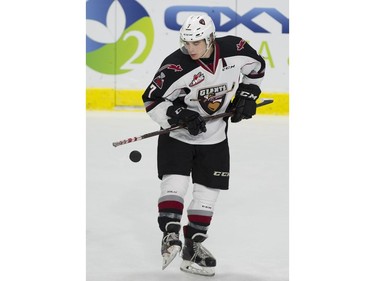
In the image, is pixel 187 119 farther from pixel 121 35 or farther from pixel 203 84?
pixel 121 35

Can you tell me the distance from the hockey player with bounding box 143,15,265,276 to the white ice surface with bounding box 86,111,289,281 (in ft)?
0.63

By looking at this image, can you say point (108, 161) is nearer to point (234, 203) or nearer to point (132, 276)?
point (234, 203)

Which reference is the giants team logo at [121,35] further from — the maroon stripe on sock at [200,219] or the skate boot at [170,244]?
the skate boot at [170,244]

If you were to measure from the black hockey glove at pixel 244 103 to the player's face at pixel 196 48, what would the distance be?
11.7 inches

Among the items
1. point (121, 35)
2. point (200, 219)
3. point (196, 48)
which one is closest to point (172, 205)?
point (200, 219)

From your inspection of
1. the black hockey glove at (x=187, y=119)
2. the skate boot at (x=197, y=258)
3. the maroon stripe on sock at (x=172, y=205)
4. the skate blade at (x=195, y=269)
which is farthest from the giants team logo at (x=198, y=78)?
the skate blade at (x=195, y=269)

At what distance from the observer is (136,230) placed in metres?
3.87

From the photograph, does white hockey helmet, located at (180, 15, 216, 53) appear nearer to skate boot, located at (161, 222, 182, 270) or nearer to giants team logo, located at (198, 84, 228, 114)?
giants team logo, located at (198, 84, 228, 114)

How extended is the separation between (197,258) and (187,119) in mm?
651

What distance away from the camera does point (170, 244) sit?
10.5 ft

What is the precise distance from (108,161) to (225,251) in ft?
5.83

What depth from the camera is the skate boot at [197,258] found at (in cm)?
336

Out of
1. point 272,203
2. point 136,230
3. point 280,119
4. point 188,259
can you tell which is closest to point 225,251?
point 188,259

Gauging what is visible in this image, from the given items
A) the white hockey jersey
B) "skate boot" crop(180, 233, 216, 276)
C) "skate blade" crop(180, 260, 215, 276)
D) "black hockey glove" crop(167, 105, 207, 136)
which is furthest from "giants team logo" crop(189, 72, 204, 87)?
"skate blade" crop(180, 260, 215, 276)
